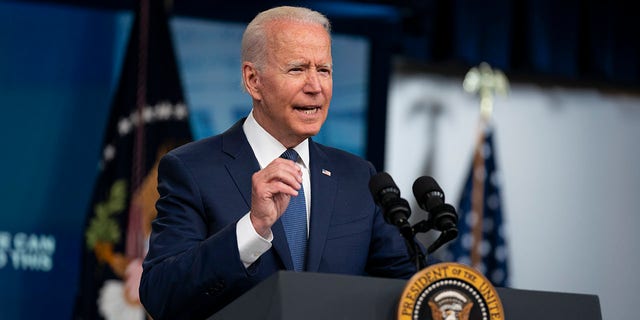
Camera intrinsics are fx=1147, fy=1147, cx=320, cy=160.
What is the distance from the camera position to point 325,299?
6.93ft

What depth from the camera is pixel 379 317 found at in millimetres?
2123

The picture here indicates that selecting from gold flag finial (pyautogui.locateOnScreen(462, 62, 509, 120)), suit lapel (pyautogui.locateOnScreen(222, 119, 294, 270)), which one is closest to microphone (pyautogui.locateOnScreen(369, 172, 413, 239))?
suit lapel (pyautogui.locateOnScreen(222, 119, 294, 270))

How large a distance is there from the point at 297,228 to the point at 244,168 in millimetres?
192

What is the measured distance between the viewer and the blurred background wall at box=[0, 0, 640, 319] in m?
5.43

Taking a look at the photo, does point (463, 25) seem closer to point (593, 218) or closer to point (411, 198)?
point (411, 198)

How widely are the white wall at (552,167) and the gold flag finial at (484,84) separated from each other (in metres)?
0.10

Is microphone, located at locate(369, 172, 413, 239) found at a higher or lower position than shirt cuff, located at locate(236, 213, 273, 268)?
higher

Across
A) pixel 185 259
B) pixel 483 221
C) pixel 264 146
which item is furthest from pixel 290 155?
pixel 483 221

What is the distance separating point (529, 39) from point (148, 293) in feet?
13.4

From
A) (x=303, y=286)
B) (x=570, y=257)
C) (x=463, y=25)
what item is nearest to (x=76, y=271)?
(x=463, y=25)

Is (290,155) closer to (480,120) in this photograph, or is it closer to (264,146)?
(264,146)

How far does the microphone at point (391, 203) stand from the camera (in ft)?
7.39

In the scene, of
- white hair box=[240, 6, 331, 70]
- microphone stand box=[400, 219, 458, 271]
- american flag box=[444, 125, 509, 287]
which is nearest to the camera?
microphone stand box=[400, 219, 458, 271]

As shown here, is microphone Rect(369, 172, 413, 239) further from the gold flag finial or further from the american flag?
the gold flag finial
